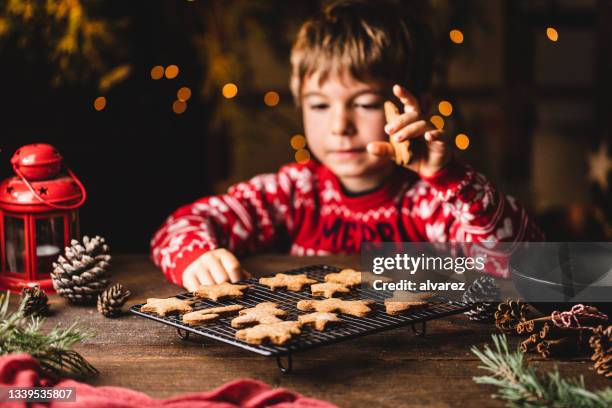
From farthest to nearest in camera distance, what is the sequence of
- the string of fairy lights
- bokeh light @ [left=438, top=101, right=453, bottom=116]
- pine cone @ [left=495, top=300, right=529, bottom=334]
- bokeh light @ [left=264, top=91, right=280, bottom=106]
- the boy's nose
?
bokeh light @ [left=264, top=91, right=280, bottom=106], bokeh light @ [left=438, top=101, right=453, bottom=116], the string of fairy lights, the boy's nose, pine cone @ [left=495, top=300, right=529, bottom=334]

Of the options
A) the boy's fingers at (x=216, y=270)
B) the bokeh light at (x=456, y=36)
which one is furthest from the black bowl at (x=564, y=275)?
the bokeh light at (x=456, y=36)

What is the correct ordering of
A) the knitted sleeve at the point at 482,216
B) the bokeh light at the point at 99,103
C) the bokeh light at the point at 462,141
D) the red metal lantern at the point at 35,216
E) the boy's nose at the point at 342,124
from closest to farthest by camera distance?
the red metal lantern at the point at 35,216
the knitted sleeve at the point at 482,216
the boy's nose at the point at 342,124
the bokeh light at the point at 99,103
the bokeh light at the point at 462,141

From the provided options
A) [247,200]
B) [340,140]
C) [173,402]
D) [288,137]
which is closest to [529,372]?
[173,402]

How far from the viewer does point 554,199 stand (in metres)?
4.91

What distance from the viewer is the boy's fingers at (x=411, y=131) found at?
1.58m

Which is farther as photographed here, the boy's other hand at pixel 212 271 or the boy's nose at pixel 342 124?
the boy's nose at pixel 342 124

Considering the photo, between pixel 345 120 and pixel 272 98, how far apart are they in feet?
7.67

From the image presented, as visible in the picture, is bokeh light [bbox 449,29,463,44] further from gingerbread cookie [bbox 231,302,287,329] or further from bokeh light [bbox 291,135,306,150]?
gingerbread cookie [bbox 231,302,287,329]

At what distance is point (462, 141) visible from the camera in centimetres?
342

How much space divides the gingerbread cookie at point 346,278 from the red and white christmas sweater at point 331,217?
381 mm

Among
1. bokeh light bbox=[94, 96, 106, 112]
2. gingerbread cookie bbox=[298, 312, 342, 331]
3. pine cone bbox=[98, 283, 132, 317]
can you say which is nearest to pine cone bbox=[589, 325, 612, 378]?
gingerbread cookie bbox=[298, 312, 342, 331]

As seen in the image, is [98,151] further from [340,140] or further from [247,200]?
[340,140]

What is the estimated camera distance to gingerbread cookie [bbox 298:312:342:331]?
3.77ft

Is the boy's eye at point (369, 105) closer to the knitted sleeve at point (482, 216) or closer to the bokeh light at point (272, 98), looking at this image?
the knitted sleeve at point (482, 216)
